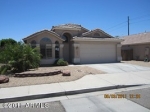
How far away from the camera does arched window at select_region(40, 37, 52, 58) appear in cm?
1800

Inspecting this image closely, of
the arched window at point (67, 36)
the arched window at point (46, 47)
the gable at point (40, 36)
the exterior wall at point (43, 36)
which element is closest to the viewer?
the gable at point (40, 36)

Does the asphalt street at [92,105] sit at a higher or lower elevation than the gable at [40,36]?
lower

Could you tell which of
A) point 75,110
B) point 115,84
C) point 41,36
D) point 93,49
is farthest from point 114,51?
point 75,110

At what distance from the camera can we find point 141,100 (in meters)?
5.83

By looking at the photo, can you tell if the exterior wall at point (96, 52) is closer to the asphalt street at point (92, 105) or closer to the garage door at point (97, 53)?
the garage door at point (97, 53)

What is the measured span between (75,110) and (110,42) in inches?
667

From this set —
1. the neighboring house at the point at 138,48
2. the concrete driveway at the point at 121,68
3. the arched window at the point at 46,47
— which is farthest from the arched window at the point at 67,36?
the neighboring house at the point at 138,48

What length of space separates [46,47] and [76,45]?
3.83m

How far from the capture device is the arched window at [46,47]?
1800 centimetres

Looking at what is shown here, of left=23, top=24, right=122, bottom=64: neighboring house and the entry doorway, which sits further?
the entry doorway

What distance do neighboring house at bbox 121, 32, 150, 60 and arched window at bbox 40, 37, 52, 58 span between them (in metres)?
14.9

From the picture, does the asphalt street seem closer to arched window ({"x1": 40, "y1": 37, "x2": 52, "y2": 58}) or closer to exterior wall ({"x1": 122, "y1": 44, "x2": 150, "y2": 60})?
arched window ({"x1": 40, "y1": 37, "x2": 52, "y2": 58})

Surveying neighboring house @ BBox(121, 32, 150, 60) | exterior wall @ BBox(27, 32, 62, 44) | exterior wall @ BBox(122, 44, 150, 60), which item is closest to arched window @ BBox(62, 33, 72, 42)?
exterior wall @ BBox(27, 32, 62, 44)

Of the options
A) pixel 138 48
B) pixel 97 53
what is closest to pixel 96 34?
pixel 97 53
